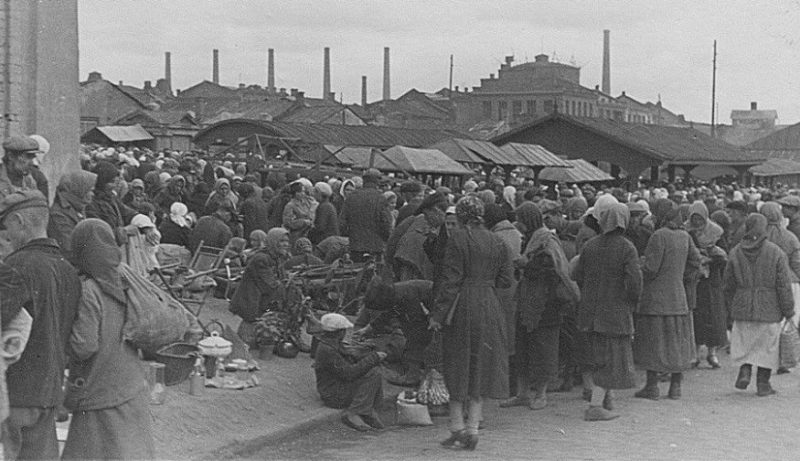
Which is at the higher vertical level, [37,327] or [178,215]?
[178,215]

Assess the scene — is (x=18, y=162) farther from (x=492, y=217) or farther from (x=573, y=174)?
(x=573, y=174)

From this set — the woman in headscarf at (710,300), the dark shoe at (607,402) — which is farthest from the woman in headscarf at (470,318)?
the woman in headscarf at (710,300)

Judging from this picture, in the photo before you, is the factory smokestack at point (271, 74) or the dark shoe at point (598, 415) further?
the factory smokestack at point (271, 74)

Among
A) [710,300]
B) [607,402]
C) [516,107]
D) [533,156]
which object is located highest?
[516,107]

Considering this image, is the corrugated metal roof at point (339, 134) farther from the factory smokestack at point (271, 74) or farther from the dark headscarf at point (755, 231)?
the factory smokestack at point (271, 74)

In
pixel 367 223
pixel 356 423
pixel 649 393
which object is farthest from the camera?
pixel 367 223

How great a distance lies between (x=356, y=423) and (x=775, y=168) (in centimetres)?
4715

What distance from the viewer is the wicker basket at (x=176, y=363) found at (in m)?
8.76

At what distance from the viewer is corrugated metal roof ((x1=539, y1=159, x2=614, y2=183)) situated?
27.1 meters

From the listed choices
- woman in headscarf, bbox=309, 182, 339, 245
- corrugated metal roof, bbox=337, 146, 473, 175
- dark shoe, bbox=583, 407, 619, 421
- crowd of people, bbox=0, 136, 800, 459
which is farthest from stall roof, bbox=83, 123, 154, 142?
dark shoe, bbox=583, 407, 619, 421

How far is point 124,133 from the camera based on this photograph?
1518 inches

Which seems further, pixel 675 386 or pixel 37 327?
pixel 675 386

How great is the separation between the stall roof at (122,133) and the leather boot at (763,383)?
94.6 ft

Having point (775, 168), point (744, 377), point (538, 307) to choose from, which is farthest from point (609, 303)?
point (775, 168)
